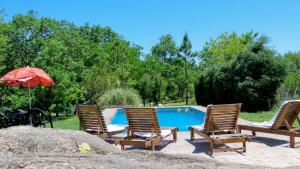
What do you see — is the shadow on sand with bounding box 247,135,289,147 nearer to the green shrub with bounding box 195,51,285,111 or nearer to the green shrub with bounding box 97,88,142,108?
the green shrub with bounding box 195,51,285,111

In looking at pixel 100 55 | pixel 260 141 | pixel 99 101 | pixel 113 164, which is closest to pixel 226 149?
pixel 260 141

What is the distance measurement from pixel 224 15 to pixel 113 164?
105 ft

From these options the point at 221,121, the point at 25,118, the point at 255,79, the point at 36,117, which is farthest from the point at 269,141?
the point at 255,79

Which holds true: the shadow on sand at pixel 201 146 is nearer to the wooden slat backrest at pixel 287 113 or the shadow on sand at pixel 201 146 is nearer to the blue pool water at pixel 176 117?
the wooden slat backrest at pixel 287 113

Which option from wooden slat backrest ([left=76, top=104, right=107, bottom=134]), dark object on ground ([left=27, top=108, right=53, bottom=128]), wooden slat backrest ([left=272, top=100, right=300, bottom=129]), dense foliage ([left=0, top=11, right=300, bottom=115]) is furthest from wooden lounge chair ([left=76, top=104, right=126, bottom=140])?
dense foliage ([left=0, top=11, right=300, bottom=115])

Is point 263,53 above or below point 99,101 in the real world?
above

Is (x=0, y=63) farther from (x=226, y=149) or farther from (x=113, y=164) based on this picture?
(x=113, y=164)

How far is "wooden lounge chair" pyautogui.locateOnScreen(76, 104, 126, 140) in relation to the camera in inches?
321

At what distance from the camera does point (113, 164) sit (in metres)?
2.53

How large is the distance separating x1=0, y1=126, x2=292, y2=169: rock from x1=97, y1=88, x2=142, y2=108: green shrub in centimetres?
1901

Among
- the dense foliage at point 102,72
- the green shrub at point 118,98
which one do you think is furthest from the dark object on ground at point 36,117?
the green shrub at point 118,98

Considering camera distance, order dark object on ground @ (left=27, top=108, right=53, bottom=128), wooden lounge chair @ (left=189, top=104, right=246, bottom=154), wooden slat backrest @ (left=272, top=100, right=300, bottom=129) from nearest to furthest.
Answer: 1. wooden lounge chair @ (left=189, top=104, right=246, bottom=154)
2. wooden slat backrest @ (left=272, top=100, right=300, bottom=129)
3. dark object on ground @ (left=27, top=108, right=53, bottom=128)

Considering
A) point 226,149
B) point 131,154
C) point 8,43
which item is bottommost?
point 226,149

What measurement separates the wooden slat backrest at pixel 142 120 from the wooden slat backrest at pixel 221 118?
109 cm
